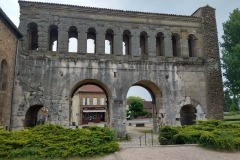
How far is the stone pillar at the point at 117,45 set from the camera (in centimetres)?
1550

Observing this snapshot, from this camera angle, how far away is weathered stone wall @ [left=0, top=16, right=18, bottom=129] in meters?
11.9

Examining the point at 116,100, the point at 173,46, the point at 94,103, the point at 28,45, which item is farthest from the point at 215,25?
the point at 94,103

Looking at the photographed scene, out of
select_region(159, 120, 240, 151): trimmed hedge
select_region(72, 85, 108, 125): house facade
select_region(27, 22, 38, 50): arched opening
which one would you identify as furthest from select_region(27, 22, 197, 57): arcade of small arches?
select_region(72, 85, 108, 125): house facade

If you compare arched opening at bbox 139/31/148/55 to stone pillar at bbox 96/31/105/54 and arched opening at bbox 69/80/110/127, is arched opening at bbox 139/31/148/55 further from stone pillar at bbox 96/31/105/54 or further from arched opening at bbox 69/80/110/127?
arched opening at bbox 69/80/110/127

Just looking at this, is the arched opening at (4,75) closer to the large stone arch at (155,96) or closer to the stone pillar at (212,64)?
the large stone arch at (155,96)

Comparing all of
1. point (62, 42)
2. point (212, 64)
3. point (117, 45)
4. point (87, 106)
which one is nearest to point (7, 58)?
point (62, 42)

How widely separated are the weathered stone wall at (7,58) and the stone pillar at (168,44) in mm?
11134

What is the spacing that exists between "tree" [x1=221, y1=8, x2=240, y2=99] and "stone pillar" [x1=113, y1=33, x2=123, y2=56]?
28.0ft

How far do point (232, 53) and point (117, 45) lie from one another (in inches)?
373

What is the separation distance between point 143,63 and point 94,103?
73.9 feet

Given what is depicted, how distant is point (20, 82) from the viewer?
13.9 m

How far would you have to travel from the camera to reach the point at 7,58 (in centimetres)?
1259

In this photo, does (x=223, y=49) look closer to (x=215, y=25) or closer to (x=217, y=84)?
(x=215, y=25)

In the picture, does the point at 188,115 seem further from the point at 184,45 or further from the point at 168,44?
the point at 168,44
